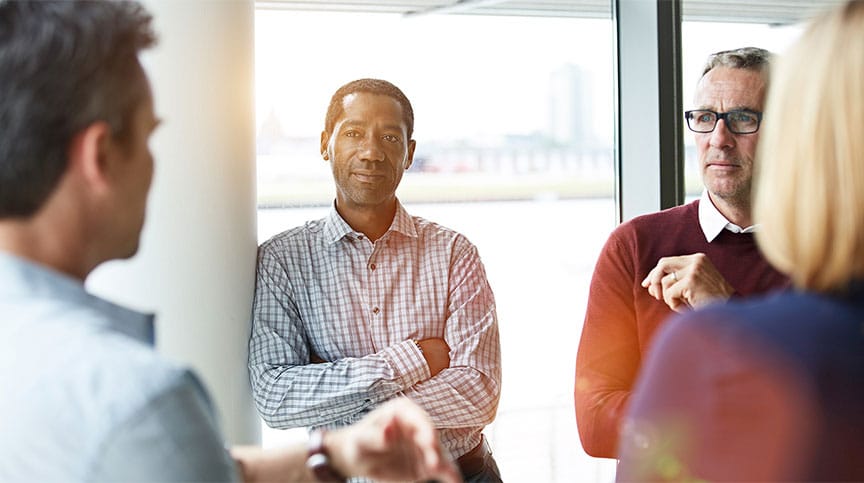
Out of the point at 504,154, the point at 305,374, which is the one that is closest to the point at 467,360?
the point at 305,374

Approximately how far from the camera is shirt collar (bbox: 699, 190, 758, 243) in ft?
7.57

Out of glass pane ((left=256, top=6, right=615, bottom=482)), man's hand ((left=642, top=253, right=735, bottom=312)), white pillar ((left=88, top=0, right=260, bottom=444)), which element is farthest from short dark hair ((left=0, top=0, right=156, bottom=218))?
glass pane ((left=256, top=6, right=615, bottom=482))

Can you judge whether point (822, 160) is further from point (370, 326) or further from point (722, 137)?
point (370, 326)

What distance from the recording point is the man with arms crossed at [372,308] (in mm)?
2479

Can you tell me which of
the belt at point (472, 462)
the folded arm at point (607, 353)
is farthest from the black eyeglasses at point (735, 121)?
the belt at point (472, 462)

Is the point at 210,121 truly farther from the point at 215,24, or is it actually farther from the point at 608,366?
→ the point at 608,366

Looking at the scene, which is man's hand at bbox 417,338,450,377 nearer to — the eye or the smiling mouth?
the smiling mouth

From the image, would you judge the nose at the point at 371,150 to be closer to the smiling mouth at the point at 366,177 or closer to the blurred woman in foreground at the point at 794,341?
the smiling mouth at the point at 366,177

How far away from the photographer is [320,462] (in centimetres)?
128

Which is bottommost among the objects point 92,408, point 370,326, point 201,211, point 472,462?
point 472,462

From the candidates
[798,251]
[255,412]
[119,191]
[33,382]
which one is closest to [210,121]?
[255,412]

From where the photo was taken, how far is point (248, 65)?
2.67m

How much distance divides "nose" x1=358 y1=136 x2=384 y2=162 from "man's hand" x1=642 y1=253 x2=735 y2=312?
91 centimetres

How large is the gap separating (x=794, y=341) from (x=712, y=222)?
1463mm
